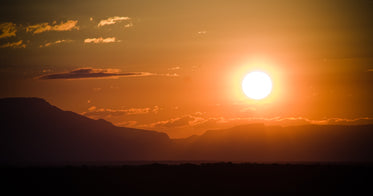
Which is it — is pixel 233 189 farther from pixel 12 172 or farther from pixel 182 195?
pixel 12 172

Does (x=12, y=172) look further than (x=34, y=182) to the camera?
Yes

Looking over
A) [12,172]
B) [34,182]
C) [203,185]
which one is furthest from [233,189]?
[12,172]

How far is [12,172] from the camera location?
1757 inches

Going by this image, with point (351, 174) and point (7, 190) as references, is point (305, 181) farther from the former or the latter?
point (7, 190)

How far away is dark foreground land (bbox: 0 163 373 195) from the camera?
37438 mm

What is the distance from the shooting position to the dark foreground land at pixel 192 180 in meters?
37.4

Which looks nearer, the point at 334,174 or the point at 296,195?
the point at 296,195

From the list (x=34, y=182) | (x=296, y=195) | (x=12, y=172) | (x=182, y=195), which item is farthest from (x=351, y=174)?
(x=12, y=172)

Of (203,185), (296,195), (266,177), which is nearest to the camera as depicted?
(296,195)

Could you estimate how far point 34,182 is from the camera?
133 feet

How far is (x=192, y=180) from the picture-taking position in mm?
41062

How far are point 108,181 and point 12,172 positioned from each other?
31.8 feet

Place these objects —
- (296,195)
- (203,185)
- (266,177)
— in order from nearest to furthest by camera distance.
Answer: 1. (296,195)
2. (203,185)
3. (266,177)

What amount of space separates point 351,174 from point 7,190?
2779cm
